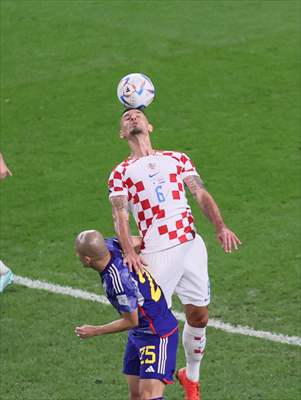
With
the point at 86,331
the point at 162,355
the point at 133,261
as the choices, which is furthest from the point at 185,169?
the point at 86,331

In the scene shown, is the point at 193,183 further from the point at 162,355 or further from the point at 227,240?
the point at 162,355

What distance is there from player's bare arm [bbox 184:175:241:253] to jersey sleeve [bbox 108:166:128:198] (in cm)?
48

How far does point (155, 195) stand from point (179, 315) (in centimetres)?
260

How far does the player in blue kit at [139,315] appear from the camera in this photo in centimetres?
800

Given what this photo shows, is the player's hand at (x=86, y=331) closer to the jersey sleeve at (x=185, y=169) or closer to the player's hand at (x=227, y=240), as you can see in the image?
the player's hand at (x=227, y=240)

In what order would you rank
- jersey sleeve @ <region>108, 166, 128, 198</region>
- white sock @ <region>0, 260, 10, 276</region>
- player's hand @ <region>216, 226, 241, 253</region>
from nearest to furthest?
player's hand @ <region>216, 226, 241, 253</region>
jersey sleeve @ <region>108, 166, 128, 198</region>
white sock @ <region>0, 260, 10, 276</region>

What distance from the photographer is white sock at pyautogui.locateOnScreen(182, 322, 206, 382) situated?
937cm

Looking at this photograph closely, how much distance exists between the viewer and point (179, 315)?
11180 mm

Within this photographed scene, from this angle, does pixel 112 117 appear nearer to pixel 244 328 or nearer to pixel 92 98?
pixel 92 98

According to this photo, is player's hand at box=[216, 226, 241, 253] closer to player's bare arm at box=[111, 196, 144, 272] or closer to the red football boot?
player's bare arm at box=[111, 196, 144, 272]

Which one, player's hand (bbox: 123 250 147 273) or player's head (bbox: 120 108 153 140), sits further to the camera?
player's head (bbox: 120 108 153 140)

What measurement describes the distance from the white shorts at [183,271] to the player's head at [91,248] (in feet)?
3.06

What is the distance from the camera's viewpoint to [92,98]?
17641 mm

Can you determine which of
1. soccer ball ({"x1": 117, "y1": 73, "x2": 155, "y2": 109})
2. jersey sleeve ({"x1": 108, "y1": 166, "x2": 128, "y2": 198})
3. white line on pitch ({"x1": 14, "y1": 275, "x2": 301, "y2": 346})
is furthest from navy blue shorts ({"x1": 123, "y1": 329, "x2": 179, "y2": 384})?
white line on pitch ({"x1": 14, "y1": 275, "x2": 301, "y2": 346})
